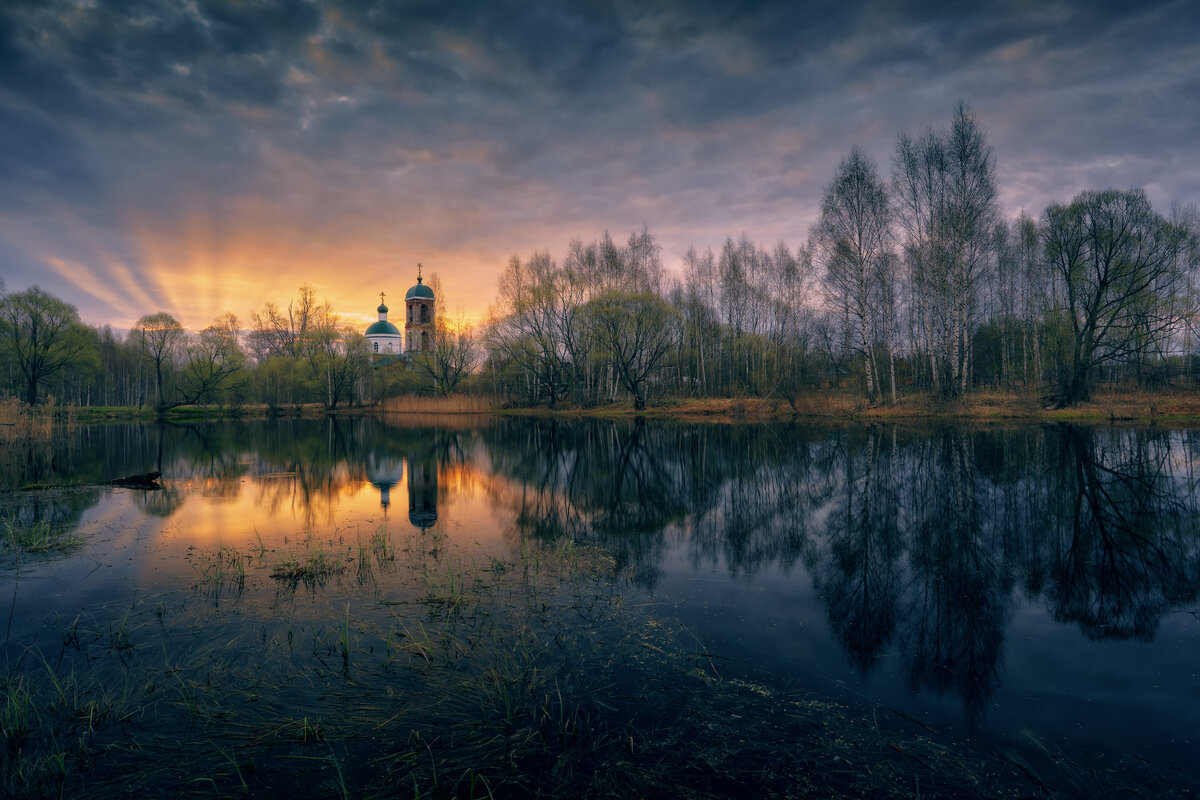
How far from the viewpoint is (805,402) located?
3469 cm

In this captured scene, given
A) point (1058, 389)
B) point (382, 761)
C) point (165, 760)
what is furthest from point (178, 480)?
point (1058, 389)

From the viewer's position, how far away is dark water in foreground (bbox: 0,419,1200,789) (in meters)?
4.22

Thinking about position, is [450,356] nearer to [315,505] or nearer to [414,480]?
[414,480]

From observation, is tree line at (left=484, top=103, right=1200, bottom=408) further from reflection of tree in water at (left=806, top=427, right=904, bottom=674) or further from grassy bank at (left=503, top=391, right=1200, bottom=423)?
reflection of tree in water at (left=806, top=427, right=904, bottom=674)

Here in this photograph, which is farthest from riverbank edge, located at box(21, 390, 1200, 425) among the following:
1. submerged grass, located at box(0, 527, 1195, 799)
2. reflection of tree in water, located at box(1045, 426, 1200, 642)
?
submerged grass, located at box(0, 527, 1195, 799)

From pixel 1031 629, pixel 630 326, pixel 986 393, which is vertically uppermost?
pixel 630 326

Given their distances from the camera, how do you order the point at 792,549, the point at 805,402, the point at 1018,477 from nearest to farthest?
1. the point at 792,549
2. the point at 1018,477
3. the point at 805,402

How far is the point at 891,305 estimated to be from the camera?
37156mm

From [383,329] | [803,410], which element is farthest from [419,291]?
[803,410]

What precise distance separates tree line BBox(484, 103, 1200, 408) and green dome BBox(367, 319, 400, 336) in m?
47.5

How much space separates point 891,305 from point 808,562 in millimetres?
35659

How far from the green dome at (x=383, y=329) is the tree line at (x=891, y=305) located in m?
47.5

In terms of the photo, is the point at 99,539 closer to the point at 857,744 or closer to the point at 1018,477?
the point at 857,744

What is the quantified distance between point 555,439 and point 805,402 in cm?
1837
